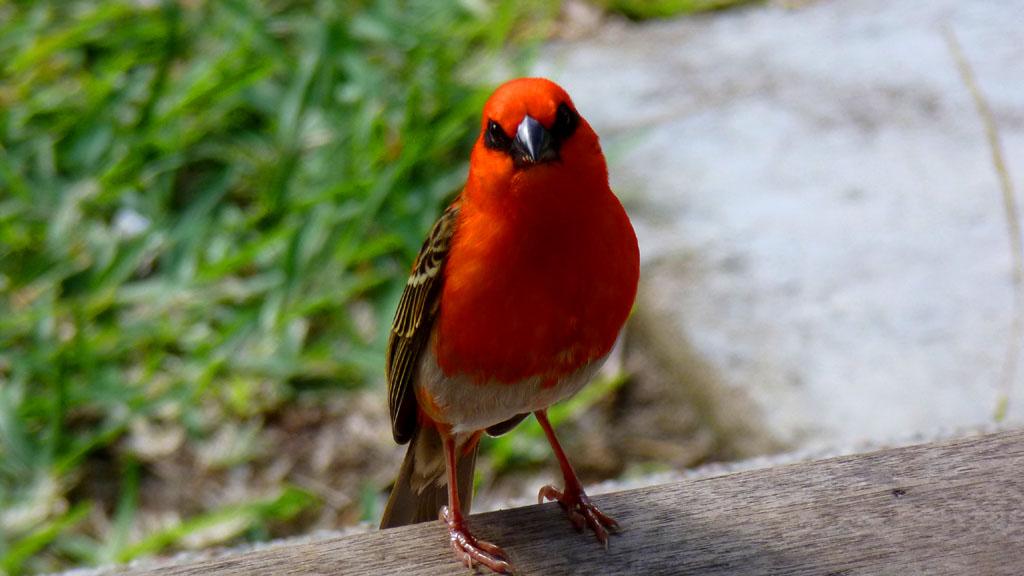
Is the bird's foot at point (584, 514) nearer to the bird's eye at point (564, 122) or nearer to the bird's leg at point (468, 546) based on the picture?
the bird's leg at point (468, 546)

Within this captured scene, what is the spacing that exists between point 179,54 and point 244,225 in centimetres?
114

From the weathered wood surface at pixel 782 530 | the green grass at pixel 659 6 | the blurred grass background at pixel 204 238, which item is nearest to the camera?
the weathered wood surface at pixel 782 530

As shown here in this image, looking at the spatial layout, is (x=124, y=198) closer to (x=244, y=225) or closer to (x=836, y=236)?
(x=244, y=225)

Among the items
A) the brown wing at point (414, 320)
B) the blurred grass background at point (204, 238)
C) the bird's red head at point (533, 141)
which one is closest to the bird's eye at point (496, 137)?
the bird's red head at point (533, 141)

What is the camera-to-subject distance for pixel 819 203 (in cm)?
511

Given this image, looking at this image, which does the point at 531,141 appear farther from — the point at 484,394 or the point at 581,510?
the point at 581,510

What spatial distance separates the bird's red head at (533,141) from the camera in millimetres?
2295

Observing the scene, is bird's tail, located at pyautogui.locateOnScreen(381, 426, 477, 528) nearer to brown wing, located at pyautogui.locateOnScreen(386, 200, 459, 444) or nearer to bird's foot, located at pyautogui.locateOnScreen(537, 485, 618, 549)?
brown wing, located at pyautogui.locateOnScreen(386, 200, 459, 444)

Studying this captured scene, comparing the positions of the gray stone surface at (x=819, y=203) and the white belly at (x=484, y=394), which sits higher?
the white belly at (x=484, y=394)

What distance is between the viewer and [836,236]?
4.93 meters

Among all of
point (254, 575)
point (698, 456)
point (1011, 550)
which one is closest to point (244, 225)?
point (698, 456)

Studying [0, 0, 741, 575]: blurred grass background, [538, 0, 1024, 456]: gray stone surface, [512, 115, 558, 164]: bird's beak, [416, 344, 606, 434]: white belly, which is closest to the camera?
[512, 115, 558, 164]: bird's beak

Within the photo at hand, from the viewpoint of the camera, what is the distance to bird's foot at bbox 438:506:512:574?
254 centimetres

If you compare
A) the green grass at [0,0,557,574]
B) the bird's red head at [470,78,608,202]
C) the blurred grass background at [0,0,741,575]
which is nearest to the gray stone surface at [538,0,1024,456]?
the blurred grass background at [0,0,741,575]
